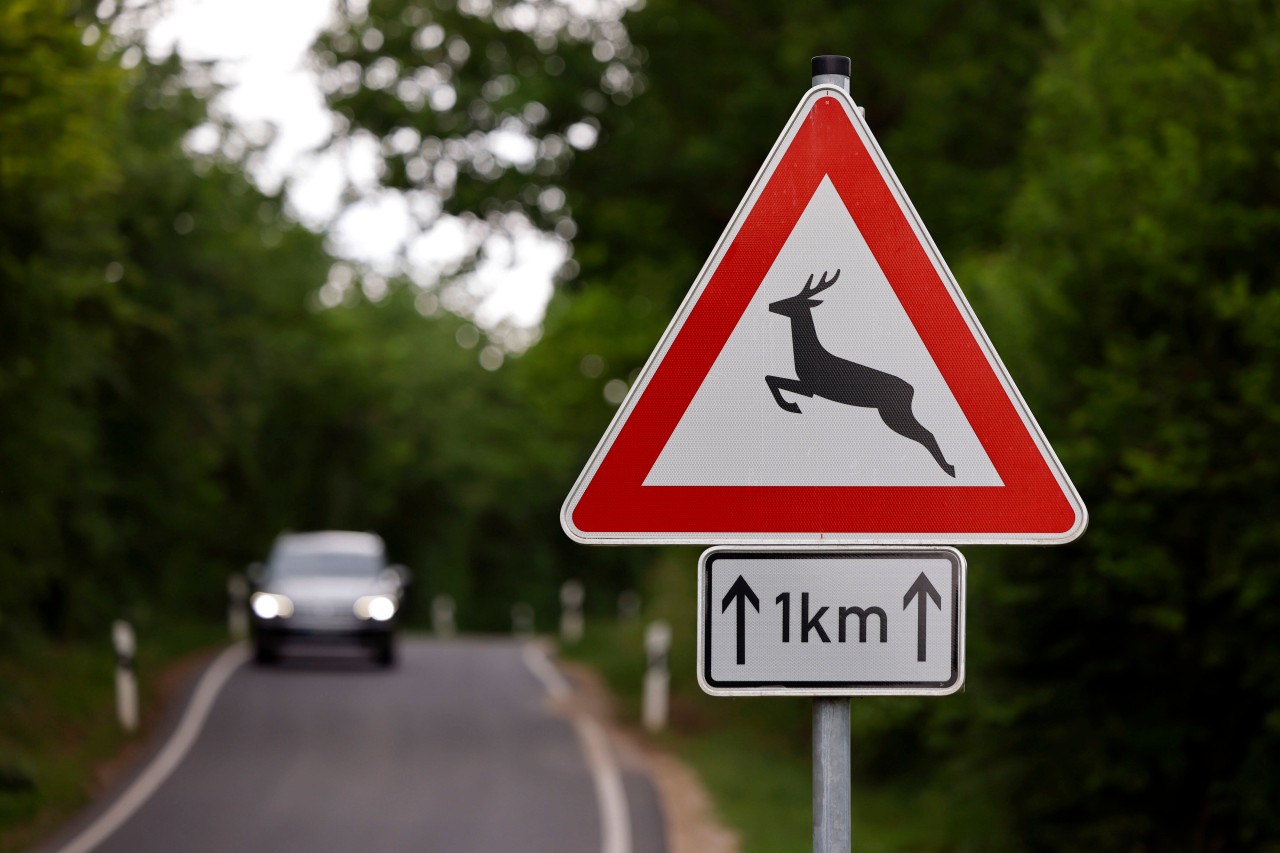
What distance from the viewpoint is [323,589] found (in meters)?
22.2

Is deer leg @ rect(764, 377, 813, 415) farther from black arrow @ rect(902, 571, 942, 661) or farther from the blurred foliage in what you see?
the blurred foliage

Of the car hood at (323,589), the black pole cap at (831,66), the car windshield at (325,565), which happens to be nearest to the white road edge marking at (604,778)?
the car hood at (323,589)

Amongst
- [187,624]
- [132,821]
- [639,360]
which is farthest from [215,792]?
[187,624]

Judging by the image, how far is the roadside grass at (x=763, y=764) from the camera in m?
11.9

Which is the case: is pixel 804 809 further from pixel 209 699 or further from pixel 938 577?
pixel 938 577

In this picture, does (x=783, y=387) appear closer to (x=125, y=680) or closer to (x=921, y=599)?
(x=921, y=599)

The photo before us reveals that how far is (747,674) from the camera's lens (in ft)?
9.57

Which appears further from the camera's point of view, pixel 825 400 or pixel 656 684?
pixel 656 684

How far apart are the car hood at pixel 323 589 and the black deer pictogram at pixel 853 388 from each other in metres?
19.9

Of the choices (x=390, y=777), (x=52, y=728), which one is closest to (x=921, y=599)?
(x=390, y=777)

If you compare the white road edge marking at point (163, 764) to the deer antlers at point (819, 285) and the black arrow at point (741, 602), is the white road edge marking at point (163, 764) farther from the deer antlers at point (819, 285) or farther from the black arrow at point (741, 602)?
the deer antlers at point (819, 285)

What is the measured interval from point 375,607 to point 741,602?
794 inches

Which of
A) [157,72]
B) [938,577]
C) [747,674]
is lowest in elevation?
[747,674]

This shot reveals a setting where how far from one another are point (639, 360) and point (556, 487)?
3503 cm
